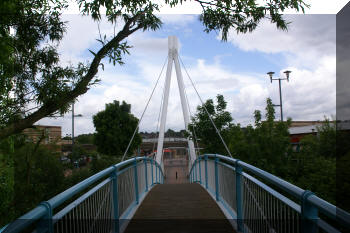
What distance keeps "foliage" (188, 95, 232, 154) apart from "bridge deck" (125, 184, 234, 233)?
732 cm

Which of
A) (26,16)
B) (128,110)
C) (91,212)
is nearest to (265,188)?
(91,212)

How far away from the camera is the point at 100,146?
117 ft

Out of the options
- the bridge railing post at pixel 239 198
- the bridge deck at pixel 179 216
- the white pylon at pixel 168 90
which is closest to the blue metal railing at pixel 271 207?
the bridge railing post at pixel 239 198

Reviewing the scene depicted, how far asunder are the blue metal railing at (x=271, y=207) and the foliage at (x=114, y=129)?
1192 inches

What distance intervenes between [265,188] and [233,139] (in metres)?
13.1

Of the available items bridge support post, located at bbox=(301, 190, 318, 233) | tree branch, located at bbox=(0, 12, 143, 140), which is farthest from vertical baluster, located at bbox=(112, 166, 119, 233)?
bridge support post, located at bbox=(301, 190, 318, 233)

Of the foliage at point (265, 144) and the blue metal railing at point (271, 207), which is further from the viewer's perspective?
the foliage at point (265, 144)

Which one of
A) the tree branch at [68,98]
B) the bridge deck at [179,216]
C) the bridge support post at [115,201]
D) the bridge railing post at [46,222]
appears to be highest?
the tree branch at [68,98]

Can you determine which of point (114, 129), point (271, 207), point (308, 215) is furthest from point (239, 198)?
point (114, 129)

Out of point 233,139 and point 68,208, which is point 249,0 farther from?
point 233,139

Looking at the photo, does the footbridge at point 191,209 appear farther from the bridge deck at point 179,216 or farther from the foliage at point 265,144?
the foliage at point 265,144

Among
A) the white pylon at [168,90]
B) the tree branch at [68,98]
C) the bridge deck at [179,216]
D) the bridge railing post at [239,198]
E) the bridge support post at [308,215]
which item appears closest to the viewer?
the bridge support post at [308,215]

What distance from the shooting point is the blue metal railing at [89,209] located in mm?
2068

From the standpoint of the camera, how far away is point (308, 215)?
6.82 ft
